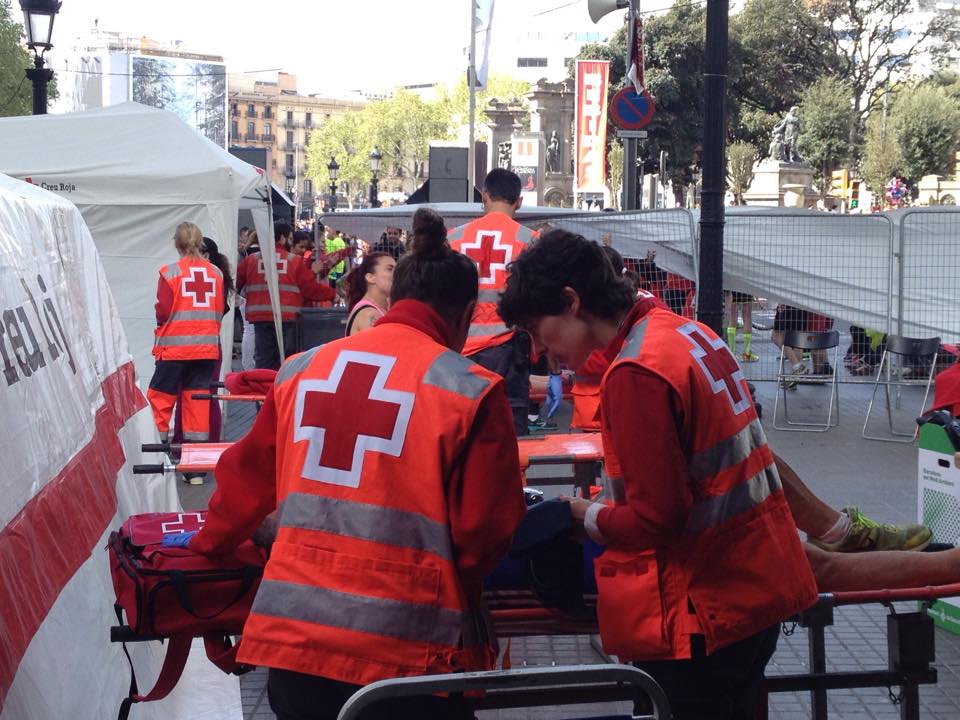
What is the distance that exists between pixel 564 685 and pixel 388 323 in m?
0.93

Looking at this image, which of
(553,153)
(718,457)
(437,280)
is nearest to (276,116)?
(553,153)

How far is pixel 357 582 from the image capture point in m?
2.76

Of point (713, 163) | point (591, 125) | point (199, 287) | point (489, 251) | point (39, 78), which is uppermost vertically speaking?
point (591, 125)

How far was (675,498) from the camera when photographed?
289 centimetres

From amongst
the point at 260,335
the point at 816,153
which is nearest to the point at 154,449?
the point at 260,335

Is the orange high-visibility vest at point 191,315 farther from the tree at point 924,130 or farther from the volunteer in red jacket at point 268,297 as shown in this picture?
the tree at point 924,130

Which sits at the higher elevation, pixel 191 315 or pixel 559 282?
Result: pixel 559 282

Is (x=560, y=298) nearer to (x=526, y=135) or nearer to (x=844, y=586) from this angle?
(x=844, y=586)

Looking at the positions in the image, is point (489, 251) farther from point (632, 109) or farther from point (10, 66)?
point (10, 66)

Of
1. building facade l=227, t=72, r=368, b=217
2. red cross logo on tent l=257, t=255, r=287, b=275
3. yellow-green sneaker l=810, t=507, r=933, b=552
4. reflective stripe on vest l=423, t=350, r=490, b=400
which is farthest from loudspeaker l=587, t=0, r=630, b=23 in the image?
building facade l=227, t=72, r=368, b=217

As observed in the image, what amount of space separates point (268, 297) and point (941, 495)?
9.76 meters

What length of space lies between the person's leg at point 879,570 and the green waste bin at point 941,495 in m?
2.46

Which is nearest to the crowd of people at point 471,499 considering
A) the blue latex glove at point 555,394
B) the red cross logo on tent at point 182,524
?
the red cross logo on tent at point 182,524

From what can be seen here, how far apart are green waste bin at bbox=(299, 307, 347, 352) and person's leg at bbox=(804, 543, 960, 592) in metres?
11.4
